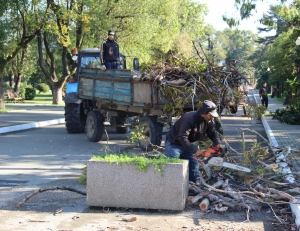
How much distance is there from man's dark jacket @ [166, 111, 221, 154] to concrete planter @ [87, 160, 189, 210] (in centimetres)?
41

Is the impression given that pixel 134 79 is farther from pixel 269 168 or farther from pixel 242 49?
pixel 242 49

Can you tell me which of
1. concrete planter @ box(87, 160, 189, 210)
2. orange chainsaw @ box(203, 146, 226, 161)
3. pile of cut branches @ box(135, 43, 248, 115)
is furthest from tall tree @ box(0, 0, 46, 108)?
concrete planter @ box(87, 160, 189, 210)

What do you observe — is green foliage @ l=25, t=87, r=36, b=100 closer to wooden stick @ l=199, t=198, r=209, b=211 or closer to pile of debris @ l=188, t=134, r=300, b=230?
pile of debris @ l=188, t=134, r=300, b=230

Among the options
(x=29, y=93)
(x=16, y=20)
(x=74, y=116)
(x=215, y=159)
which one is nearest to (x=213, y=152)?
(x=215, y=159)

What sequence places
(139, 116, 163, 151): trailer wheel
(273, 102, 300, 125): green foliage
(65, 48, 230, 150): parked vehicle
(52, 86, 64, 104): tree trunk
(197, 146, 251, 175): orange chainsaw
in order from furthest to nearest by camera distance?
(52, 86, 64, 104): tree trunk < (273, 102, 300, 125): green foliage < (139, 116, 163, 151): trailer wheel < (65, 48, 230, 150): parked vehicle < (197, 146, 251, 175): orange chainsaw

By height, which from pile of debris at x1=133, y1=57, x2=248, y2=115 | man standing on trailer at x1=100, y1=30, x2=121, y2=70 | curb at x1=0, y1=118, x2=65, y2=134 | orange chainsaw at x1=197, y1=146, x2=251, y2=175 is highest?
man standing on trailer at x1=100, y1=30, x2=121, y2=70

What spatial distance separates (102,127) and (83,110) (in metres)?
2.63

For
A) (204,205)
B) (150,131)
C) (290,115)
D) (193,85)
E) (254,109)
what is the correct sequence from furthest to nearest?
(290,115) → (150,131) → (254,109) → (193,85) → (204,205)

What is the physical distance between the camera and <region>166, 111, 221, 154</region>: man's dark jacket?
7.69m

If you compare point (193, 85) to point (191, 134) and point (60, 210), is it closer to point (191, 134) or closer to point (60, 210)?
point (191, 134)

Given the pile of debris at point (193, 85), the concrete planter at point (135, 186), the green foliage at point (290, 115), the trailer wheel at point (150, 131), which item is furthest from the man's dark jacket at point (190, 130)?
the green foliage at point (290, 115)

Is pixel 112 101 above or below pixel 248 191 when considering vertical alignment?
above

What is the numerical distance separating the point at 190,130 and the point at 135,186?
1.22 m

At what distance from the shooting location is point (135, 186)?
723 cm
